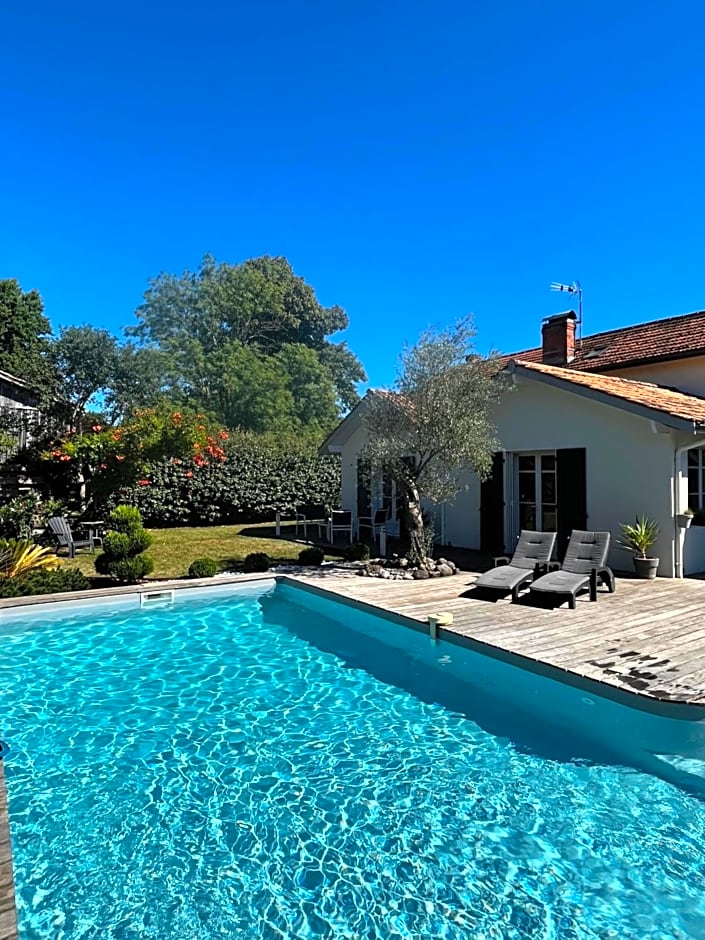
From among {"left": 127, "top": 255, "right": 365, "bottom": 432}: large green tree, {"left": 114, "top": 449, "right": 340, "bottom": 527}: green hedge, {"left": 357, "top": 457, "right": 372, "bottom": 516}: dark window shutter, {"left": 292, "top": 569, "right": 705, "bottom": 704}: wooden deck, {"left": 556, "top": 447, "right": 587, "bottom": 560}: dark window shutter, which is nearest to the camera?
{"left": 292, "top": 569, "right": 705, "bottom": 704}: wooden deck

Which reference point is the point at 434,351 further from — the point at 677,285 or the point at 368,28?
the point at 677,285

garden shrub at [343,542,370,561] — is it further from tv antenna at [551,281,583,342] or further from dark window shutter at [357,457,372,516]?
tv antenna at [551,281,583,342]

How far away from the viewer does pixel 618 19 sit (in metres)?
11.0

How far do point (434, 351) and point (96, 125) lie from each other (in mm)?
11872

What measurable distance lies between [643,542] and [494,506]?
151 inches

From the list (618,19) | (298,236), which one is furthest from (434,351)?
(298,236)

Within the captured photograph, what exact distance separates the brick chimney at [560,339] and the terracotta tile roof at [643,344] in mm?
393

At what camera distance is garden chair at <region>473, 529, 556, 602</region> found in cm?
985

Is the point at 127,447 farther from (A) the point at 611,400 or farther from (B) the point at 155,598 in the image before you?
(A) the point at 611,400

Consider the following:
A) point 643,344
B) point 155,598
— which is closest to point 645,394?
point 643,344

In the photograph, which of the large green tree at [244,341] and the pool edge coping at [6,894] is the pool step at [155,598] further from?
the large green tree at [244,341]

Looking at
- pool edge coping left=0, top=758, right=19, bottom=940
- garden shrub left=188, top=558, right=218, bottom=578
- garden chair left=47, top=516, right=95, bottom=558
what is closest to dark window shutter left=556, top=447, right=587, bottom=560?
garden shrub left=188, top=558, right=218, bottom=578

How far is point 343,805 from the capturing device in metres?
4.65

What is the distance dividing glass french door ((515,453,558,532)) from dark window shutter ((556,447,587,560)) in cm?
29
